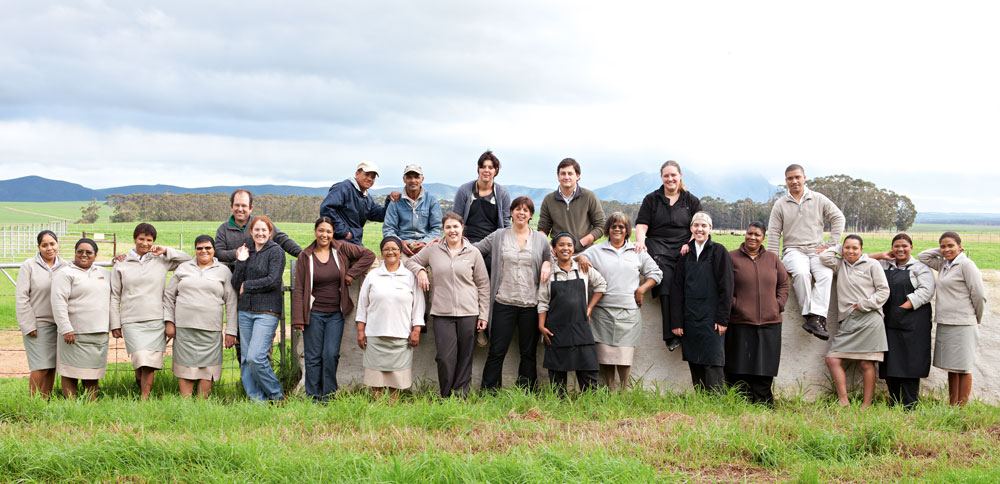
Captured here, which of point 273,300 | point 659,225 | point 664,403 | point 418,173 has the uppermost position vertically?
point 418,173

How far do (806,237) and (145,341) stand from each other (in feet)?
21.9

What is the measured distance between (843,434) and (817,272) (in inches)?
88.7

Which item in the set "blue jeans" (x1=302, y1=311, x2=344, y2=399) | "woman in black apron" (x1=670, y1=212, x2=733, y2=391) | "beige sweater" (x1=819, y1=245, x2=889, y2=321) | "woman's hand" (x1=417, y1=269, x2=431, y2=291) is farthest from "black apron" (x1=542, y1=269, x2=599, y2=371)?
"beige sweater" (x1=819, y1=245, x2=889, y2=321)

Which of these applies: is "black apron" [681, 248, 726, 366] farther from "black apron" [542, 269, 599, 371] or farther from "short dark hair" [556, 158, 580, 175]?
"short dark hair" [556, 158, 580, 175]

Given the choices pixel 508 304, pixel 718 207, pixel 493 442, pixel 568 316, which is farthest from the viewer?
pixel 718 207

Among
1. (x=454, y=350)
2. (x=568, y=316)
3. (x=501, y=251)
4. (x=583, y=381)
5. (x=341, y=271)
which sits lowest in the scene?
(x=583, y=381)

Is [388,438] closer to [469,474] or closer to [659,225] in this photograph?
[469,474]

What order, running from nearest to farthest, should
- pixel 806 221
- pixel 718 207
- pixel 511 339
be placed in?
pixel 511 339 < pixel 806 221 < pixel 718 207

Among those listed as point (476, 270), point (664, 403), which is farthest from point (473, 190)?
point (664, 403)

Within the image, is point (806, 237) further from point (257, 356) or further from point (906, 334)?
point (257, 356)

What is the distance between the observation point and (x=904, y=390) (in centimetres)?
664

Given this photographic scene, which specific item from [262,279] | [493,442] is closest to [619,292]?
[493,442]

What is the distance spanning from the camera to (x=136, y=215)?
83312 millimetres

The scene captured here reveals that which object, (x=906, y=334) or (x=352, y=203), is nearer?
(x=906, y=334)
